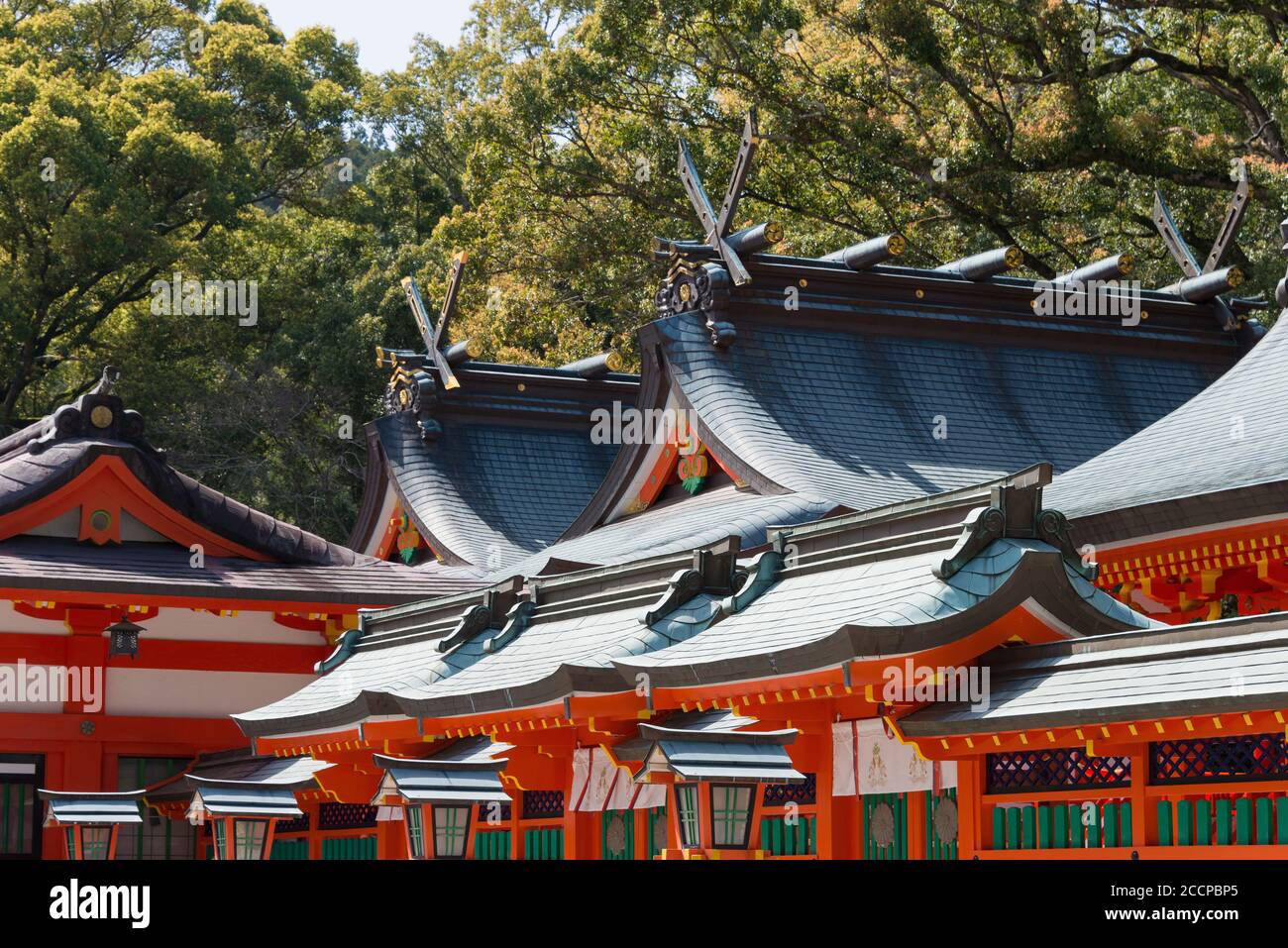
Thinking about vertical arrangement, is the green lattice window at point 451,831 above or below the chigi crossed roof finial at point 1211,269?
below

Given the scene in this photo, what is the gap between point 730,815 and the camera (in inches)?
408

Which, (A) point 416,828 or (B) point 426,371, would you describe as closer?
(A) point 416,828

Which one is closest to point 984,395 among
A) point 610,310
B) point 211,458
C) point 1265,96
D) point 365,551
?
point 1265,96

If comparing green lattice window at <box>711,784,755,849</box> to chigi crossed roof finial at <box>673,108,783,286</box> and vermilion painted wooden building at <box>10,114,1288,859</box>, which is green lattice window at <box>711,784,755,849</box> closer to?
vermilion painted wooden building at <box>10,114,1288,859</box>

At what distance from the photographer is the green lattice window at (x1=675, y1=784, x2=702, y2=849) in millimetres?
10312

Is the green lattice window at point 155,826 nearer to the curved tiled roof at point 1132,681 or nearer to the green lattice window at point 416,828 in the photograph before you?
the green lattice window at point 416,828

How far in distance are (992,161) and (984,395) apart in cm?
826

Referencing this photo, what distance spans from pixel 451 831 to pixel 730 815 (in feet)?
9.51

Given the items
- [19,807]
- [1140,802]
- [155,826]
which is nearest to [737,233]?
[155,826]

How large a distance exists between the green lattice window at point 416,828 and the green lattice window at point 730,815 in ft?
9.58

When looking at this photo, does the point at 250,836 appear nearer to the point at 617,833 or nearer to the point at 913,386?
the point at 617,833

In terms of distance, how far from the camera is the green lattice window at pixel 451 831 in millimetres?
12547

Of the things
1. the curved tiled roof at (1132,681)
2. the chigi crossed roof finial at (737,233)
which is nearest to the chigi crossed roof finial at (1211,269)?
the chigi crossed roof finial at (737,233)

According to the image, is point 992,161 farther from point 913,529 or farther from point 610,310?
point 913,529
